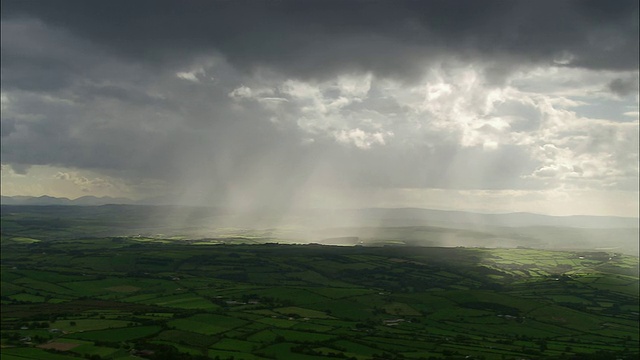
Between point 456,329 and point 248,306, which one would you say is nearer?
point 456,329

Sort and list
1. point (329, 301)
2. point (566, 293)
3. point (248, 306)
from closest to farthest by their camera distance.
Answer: point (248, 306), point (329, 301), point (566, 293)

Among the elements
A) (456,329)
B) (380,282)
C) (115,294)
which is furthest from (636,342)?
(115,294)

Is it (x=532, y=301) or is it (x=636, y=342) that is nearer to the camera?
(x=636, y=342)

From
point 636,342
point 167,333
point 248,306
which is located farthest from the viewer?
point 248,306

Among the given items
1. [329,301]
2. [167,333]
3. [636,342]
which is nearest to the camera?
[167,333]

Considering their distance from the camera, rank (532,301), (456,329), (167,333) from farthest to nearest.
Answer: (532,301)
(456,329)
(167,333)

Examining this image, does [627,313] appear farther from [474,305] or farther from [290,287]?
[290,287]

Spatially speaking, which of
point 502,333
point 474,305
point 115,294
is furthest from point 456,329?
point 115,294

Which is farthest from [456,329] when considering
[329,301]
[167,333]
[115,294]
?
[115,294]

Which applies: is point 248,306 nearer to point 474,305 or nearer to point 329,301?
point 329,301
